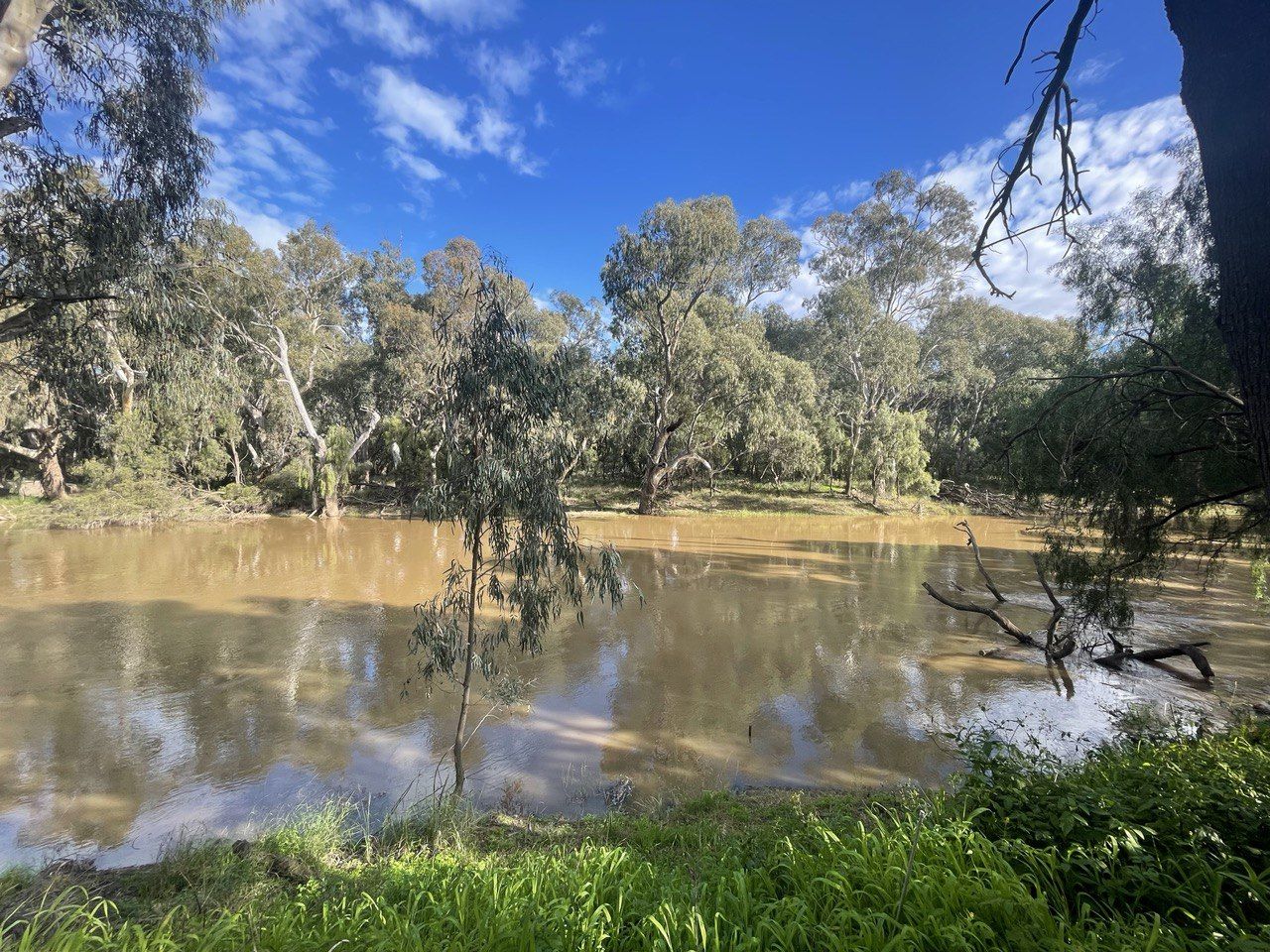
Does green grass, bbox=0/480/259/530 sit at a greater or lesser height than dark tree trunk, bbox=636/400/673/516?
lesser

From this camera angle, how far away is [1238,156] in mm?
1967

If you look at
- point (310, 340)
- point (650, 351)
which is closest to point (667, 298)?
point (650, 351)

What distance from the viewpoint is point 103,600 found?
10.9m

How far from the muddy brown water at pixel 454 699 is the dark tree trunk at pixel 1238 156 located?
4.86 metres

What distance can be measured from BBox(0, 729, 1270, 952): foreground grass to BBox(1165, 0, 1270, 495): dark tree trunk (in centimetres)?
164

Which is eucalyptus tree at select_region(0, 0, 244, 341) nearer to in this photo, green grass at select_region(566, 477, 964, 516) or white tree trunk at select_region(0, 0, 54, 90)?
white tree trunk at select_region(0, 0, 54, 90)

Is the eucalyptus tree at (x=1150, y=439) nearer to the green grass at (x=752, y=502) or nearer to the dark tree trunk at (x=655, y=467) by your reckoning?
the dark tree trunk at (x=655, y=467)

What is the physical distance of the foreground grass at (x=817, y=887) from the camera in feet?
6.59

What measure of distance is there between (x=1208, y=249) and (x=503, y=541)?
806 cm

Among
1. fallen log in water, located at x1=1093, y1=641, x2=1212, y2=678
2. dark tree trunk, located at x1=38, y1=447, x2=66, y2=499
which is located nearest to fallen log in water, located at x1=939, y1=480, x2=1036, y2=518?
fallen log in water, located at x1=1093, y1=641, x2=1212, y2=678

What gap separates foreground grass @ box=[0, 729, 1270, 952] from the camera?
2010 mm

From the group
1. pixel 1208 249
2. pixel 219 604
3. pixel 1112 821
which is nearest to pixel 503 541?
pixel 1112 821

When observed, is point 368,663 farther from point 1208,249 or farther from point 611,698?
point 1208,249

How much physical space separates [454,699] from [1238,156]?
26.1ft
